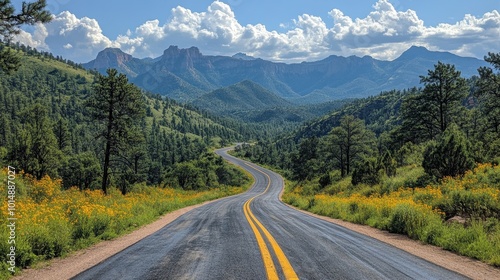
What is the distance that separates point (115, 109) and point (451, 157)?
2695 cm

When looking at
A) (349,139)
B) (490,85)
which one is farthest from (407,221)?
(349,139)

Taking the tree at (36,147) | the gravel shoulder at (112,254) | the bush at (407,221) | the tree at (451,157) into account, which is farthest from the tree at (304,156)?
the gravel shoulder at (112,254)

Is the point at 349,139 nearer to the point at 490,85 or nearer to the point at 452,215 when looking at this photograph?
the point at 490,85

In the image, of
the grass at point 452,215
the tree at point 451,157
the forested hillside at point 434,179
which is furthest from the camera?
the tree at point 451,157

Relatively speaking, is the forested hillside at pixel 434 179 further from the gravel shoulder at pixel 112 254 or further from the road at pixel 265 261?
the road at pixel 265 261

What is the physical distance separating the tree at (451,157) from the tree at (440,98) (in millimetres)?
21198

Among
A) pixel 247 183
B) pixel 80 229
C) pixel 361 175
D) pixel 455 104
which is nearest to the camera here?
pixel 80 229

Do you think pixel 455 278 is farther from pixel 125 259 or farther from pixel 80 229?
pixel 80 229

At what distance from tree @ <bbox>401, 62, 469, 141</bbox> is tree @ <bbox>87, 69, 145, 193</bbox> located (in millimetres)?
34017

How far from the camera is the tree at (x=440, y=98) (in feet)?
121

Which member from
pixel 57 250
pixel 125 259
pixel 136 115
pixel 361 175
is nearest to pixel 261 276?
pixel 125 259

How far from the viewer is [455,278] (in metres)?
4.88

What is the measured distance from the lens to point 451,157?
1827cm

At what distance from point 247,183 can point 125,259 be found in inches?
3197
